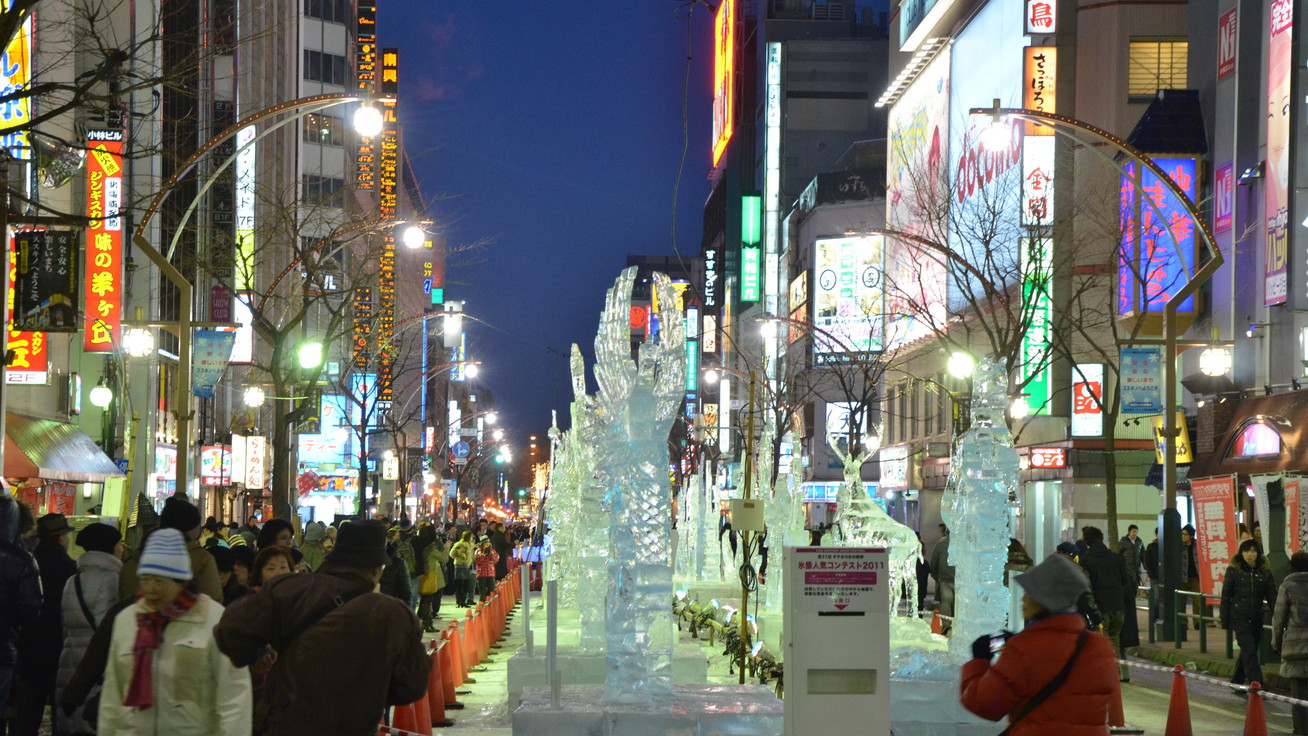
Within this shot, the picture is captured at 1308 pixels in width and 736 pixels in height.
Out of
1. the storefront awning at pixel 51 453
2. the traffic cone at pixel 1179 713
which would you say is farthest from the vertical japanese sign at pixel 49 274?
the traffic cone at pixel 1179 713

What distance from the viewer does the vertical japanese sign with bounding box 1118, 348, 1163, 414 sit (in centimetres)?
2656

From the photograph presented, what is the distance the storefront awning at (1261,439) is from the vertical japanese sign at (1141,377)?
2.37 metres

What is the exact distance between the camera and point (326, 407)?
79.6 meters

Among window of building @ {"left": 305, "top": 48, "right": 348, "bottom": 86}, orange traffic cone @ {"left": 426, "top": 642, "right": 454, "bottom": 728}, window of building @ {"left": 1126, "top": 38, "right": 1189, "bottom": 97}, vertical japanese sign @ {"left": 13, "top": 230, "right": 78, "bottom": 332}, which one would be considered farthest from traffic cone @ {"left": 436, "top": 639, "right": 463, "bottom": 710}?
window of building @ {"left": 305, "top": 48, "right": 348, "bottom": 86}

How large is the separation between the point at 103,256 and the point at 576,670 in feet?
58.9

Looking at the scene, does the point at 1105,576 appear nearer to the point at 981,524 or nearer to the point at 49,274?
the point at 981,524

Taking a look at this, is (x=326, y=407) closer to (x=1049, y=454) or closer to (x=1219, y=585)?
(x=1049, y=454)

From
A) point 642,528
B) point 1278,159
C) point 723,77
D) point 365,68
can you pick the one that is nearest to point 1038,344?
point 1278,159

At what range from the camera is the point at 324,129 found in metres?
83.8

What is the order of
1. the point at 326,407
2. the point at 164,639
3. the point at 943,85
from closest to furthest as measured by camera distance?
the point at 164,639 → the point at 943,85 → the point at 326,407

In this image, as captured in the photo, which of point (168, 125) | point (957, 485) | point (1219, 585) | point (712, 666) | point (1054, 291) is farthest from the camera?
point (1054, 291)

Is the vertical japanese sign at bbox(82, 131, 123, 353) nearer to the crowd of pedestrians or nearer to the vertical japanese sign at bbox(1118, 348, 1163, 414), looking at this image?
the vertical japanese sign at bbox(1118, 348, 1163, 414)

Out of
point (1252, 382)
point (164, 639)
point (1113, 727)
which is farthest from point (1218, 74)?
point (164, 639)

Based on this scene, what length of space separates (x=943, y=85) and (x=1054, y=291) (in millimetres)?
16198
